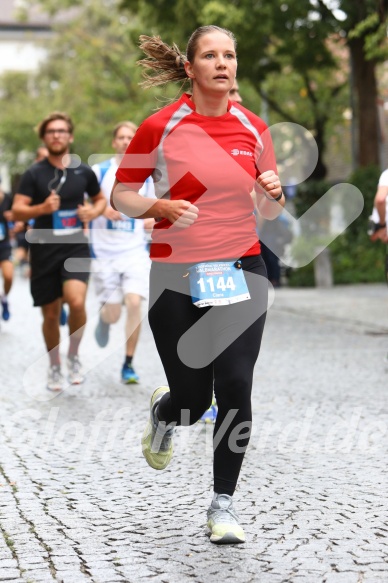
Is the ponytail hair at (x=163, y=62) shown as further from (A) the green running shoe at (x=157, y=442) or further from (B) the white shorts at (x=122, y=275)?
(B) the white shorts at (x=122, y=275)

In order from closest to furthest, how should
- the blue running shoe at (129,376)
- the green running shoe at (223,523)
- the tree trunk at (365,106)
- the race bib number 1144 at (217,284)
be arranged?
the green running shoe at (223,523) < the race bib number 1144 at (217,284) < the blue running shoe at (129,376) < the tree trunk at (365,106)

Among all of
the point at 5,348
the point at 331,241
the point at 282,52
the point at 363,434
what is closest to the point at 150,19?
the point at 282,52

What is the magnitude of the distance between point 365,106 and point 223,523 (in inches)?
704

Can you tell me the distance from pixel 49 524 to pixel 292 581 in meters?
1.25

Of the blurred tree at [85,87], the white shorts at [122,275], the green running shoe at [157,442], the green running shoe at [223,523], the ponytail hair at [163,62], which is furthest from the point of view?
the blurred tree at [85,87]

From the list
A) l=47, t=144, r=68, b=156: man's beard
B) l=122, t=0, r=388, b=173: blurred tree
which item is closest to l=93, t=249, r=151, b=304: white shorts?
l=47, t=144, r=68, b=156: man's beard

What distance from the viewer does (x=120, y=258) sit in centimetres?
924

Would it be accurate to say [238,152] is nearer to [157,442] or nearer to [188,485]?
[157,442]

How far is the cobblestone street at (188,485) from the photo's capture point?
12.9 ft

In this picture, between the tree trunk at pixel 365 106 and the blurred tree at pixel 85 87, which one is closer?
the tree trunk at pixel 365 106

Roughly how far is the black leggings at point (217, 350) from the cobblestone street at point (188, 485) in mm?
397

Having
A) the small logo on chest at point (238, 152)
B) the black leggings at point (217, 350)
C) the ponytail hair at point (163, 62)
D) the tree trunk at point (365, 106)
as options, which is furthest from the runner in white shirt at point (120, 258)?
the tree trunk at point (365, 106)

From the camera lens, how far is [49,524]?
4562 millimetres

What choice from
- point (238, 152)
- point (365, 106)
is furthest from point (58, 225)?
point (365, 106)
